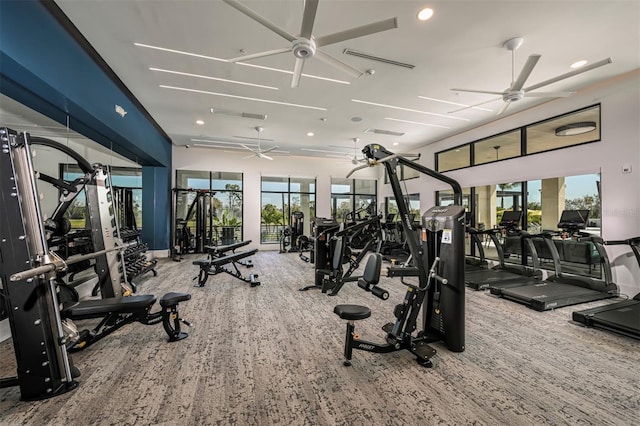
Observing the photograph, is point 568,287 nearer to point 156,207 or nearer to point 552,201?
point 552,201

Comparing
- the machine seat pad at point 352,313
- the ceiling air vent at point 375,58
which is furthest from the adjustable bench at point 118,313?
the ceiling air vent at point 375,58

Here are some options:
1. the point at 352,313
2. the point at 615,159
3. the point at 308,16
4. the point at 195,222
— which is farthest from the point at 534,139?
the point at 195,222

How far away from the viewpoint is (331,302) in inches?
167

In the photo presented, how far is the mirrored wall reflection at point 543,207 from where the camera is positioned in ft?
16.6

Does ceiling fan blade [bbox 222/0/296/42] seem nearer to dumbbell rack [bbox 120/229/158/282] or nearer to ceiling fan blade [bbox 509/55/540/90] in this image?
ceiling fan blade [bbox 509/55/540/90]

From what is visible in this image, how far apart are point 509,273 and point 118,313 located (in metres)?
6.66

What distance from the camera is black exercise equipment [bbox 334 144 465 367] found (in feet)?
8.43

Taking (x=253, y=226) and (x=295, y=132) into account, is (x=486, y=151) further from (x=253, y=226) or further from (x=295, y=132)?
(x=253, y=226)

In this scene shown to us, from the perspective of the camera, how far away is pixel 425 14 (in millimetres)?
3080

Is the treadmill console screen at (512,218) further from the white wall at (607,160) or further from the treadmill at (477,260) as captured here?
the white wall at (607,160)

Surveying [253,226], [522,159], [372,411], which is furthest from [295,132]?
[372,411]

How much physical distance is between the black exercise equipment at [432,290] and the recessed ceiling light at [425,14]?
169 centimetres

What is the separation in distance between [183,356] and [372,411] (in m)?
1.84

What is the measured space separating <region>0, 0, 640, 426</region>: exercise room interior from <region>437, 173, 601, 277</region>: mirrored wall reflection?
0.05m
